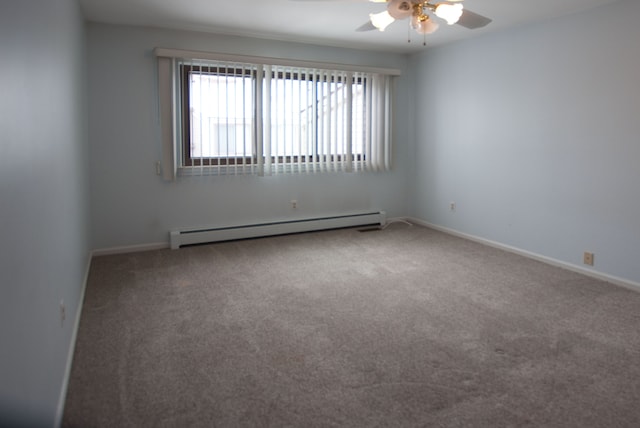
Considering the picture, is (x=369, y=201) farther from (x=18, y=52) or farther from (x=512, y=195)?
(x=18, y=52)

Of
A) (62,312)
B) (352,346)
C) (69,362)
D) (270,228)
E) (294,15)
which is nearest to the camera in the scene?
(62,312)

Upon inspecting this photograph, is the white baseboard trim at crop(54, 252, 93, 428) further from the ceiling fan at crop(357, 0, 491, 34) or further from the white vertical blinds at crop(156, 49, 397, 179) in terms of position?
the ceiling fan at crop(357, 0, 491, 34)

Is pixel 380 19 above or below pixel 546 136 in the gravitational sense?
above

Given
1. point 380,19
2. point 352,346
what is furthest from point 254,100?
point 352,346

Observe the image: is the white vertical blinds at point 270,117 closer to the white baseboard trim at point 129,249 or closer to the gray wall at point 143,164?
the gray wall at point 143,164

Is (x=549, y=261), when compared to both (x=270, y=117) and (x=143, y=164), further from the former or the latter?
(x=143, y=164)

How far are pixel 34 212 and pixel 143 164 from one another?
3.21 m

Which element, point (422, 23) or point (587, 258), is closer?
point (422, 23)

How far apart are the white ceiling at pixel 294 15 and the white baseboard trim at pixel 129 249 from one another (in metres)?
2.30

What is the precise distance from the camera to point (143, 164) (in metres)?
4.77

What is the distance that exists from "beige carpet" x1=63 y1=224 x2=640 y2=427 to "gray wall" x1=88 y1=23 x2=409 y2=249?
1.95 ft

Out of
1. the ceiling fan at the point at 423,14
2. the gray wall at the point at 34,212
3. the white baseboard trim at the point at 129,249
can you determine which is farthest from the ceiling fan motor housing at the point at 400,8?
the white baseboard trim at the point at 129,249

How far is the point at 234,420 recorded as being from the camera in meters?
1.96

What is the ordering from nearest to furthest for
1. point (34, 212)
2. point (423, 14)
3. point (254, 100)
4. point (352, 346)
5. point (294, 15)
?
1. point (34, 212)
2. point (352, 346)
3. point (423, 14)
4. point (294, 15)
5. point (254, 100)
